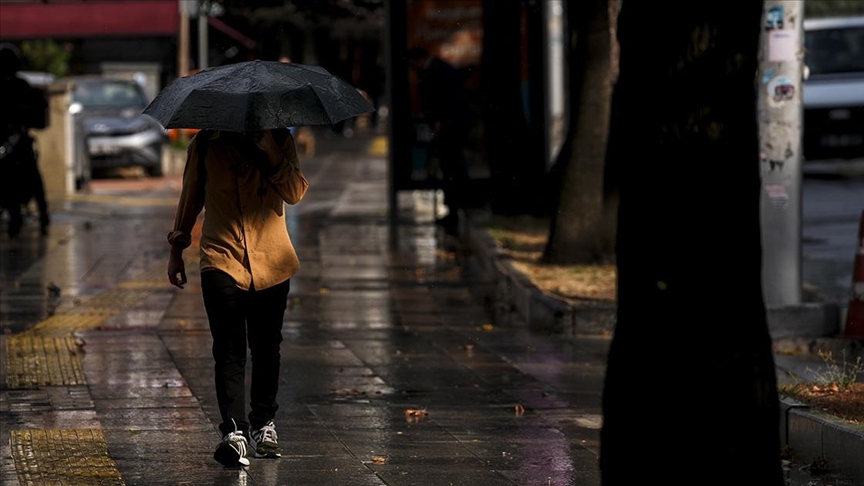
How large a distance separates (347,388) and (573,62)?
18.6 ft

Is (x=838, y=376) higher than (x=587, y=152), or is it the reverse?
(x=587, y=152)

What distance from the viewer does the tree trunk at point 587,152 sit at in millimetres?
12922

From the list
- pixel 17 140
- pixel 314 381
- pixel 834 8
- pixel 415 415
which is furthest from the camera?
pixel 834 8

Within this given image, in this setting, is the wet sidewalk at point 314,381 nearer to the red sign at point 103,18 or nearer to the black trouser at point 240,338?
the black trouser at point 240,338

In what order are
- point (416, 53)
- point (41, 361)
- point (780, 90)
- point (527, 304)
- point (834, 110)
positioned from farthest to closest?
point (834, 110), point (416, 53), point (527, 304), point (780, 90), point (41, 361)

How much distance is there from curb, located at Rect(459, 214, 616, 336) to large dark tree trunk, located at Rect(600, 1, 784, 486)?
5759 millimetres

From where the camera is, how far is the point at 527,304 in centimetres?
1107

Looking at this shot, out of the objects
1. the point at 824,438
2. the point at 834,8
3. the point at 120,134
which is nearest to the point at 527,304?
the point at 824,438

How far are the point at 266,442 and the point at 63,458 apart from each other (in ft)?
2.81

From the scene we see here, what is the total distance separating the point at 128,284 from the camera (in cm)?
1253

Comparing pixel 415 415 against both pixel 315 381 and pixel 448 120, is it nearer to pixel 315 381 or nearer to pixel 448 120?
pixel 315 381

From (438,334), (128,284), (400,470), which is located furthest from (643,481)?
(128,284)

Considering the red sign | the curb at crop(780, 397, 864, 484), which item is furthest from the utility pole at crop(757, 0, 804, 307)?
the red sign

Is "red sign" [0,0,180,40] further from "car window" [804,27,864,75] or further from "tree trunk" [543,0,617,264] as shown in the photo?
"tree trunk" [543,0,617,264]
